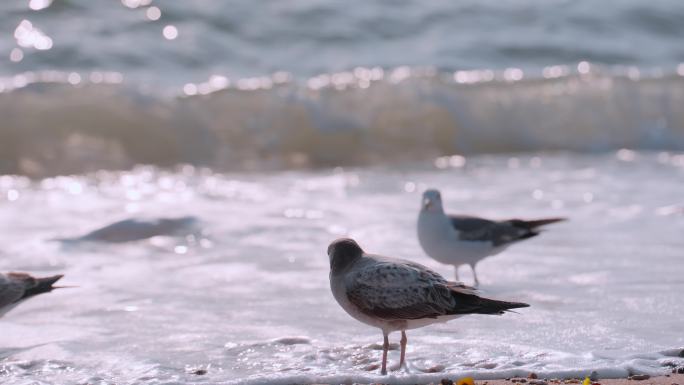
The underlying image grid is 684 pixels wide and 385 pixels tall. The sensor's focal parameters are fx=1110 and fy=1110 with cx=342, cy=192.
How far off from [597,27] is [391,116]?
4.44 metres

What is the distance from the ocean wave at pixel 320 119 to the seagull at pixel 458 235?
4891mm

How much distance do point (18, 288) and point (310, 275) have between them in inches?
66.2

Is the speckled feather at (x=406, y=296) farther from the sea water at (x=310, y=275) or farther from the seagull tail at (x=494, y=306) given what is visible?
the sea water at (x=310, y=275)

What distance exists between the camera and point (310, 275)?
20.3 feet

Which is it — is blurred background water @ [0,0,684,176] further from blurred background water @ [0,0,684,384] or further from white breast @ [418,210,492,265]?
white breast @ [418,210,492,265]

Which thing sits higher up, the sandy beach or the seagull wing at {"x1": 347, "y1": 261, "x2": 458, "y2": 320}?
the seagull wing at {"x1": 347, "y1": 261, "x2": 458, "y2": 320}

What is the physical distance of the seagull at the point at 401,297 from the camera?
13.8 ft

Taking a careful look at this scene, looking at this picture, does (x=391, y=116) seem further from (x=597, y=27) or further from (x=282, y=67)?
(x=597, y=27)

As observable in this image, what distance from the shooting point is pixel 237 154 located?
440 inches

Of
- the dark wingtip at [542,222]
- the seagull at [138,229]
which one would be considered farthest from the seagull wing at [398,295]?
the seagull at [138,229]

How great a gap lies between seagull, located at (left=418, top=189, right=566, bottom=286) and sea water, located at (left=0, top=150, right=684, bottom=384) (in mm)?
240

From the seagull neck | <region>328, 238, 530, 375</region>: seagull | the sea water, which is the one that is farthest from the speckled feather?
the sea water

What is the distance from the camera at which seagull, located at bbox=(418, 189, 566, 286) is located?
5.84 m

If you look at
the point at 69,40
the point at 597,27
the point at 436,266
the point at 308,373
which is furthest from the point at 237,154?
the point at 308,373
